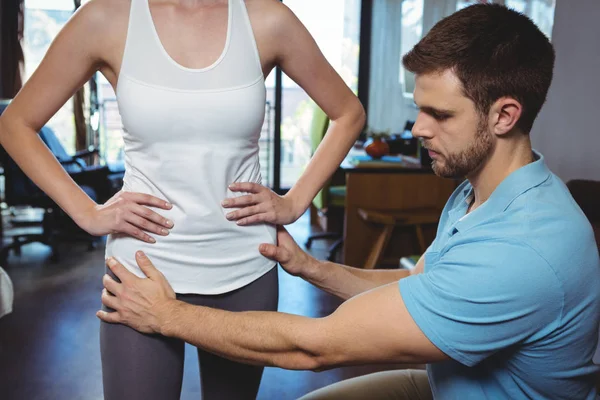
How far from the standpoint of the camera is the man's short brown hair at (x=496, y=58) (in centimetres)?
105

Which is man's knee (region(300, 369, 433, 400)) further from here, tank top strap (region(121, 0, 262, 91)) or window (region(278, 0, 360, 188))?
window (region(278, 0, 360, 188))

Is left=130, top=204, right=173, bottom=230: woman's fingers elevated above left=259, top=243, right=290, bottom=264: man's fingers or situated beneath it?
elevated above

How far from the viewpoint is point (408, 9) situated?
597 centimetres

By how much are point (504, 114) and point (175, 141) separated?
0.57m

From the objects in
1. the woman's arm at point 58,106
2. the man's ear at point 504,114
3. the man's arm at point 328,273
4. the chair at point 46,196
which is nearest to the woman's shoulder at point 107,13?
the woman's arm at point 58,106

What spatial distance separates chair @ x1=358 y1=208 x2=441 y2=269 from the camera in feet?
12.2

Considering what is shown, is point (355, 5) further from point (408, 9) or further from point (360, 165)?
point (360, 165)

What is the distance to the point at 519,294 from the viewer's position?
37.6 inches

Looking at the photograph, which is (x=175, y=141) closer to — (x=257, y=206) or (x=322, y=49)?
(x=257, y=206)

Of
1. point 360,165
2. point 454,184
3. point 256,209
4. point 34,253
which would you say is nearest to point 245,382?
point 256,209

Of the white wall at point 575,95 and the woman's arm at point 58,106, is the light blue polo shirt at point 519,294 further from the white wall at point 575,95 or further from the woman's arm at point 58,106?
the white wall at point 575,95

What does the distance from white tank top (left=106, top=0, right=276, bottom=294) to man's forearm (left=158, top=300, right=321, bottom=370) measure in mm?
75

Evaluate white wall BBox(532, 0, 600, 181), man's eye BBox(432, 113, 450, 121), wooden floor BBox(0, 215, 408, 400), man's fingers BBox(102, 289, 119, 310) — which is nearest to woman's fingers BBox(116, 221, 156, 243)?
man's fingers BBox(102, 289, 119, 310)

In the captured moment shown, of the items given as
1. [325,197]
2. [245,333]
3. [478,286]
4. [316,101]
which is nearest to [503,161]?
[478,286]
